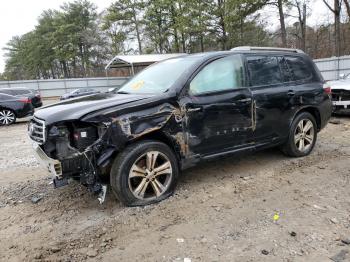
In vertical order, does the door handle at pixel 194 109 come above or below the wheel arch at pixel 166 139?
above

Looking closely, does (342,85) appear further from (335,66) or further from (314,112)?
(335,66)

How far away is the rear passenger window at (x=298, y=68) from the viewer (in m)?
4.89

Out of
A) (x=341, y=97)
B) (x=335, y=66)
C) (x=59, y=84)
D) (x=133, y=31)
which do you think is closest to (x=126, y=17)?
(x=133, y=31)

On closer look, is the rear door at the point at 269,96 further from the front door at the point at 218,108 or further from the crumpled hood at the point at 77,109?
the crumpled hood at the point at 77,109

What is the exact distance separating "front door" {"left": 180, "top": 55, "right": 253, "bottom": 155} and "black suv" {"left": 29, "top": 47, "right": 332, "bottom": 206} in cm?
1

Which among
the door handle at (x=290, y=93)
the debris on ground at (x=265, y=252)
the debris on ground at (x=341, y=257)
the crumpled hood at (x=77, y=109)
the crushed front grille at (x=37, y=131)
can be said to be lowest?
the debris on ground at (x=341, y=257)

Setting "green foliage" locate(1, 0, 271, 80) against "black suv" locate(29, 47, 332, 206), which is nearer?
"black suv" locate(29, 47, 332, 206)

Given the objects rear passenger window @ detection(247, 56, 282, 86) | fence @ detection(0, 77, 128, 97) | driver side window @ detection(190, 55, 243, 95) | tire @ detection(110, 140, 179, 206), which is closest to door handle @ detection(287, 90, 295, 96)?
rear passenger window @ detection(247, 56, 282, 86)

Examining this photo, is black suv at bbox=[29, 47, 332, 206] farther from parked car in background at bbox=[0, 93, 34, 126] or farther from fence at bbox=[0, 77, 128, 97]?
fence at bbox=[0, 77, 128, 97]

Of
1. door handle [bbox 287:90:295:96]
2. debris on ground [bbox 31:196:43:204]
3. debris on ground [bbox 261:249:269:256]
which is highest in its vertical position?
door handle [bbox 287:90:295:96]

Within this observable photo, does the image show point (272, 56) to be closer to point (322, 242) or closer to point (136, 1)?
point (322, 242)

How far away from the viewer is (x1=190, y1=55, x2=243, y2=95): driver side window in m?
3.80

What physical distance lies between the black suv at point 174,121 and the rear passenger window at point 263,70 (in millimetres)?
16

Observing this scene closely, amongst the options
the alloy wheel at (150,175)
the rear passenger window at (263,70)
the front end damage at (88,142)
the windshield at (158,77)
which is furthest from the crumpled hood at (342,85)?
the front end damage at (88,142)
